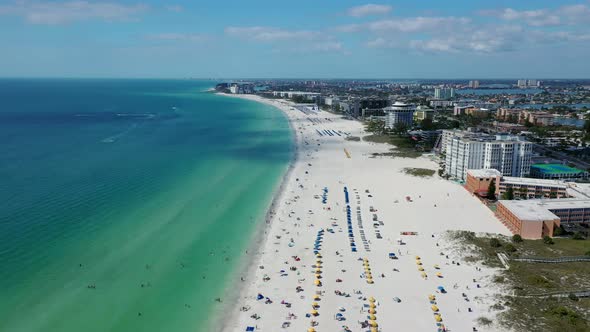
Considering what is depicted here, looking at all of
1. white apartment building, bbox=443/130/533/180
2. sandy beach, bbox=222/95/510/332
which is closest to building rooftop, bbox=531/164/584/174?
white apartment building, bbox=443/130/533/180

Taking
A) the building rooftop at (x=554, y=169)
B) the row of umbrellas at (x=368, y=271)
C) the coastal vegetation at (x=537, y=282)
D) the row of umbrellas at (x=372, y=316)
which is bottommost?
the row of umbrellas at (x=372, y=316)

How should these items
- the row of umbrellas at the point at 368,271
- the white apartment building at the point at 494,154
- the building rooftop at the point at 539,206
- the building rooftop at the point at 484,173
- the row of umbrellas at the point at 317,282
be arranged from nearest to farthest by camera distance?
the row of umbrellas at the point at 317,282, the row of umbrellas at the point at 368,271, the building rooftop at the point at 539,206, the building rooftop at the point at 484,173, the white apartment building at the point at 494,154

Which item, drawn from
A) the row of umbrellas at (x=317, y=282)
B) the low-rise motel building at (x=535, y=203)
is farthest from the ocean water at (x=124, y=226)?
the low-rise motel building at (x=535, y=203)

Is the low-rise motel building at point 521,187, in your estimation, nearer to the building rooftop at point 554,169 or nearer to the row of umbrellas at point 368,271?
the building rooftop at point 554,169

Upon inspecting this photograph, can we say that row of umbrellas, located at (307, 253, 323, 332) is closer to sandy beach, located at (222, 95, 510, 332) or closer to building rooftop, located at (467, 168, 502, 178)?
sandy beach, located at (222, 95, 510, 332)

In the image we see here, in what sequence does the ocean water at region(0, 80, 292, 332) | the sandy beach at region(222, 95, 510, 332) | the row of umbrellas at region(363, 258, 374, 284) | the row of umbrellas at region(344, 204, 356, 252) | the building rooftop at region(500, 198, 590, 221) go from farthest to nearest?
the building rooftop at region(500, 198, 590, 221) → the row of umbrellas at region(344, 204, 356, 252) → the row of umbrellas at region(363, 258, 374, 284) → the ocean water at region(0, 80, 292, 332) → the sandy beach at region(222, 95, 510, 332)
